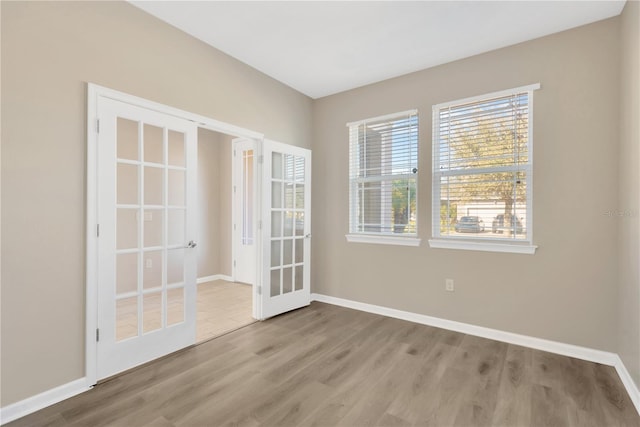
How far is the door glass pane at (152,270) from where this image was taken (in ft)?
8.23

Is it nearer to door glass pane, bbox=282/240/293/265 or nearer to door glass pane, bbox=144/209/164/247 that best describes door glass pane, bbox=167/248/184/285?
door glass pane, bbox=144/209/164/247

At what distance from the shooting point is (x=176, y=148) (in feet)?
9.03

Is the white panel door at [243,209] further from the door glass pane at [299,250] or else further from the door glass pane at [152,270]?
the door glass pane at [152,270]

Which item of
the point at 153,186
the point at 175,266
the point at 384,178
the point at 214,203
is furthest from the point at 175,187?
the point at 214,203

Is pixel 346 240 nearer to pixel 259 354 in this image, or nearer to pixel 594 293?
pixel 259 354

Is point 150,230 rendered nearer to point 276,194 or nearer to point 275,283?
point 276,194

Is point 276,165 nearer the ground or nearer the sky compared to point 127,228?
nearer the sky

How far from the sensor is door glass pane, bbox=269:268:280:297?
3.66 m

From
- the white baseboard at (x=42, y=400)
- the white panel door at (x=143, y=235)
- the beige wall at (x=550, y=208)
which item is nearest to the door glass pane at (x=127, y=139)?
the white panel door at (x=143, y=235)

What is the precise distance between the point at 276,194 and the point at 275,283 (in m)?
1.09

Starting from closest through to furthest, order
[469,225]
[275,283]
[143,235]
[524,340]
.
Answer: [143,235] → [524,340] → [469,225] → [275,283]

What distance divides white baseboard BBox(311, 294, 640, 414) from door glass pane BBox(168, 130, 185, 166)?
8.89 ft

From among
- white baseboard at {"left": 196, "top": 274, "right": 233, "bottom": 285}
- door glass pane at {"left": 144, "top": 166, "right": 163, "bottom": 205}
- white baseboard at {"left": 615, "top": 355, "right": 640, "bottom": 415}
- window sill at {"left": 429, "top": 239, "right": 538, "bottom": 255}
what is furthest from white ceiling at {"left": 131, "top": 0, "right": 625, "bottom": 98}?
white baseboard at {"left": 196, "top": 274, "right": 233, "bottom": 285}

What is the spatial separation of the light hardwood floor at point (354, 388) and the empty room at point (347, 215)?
0.8 inches
